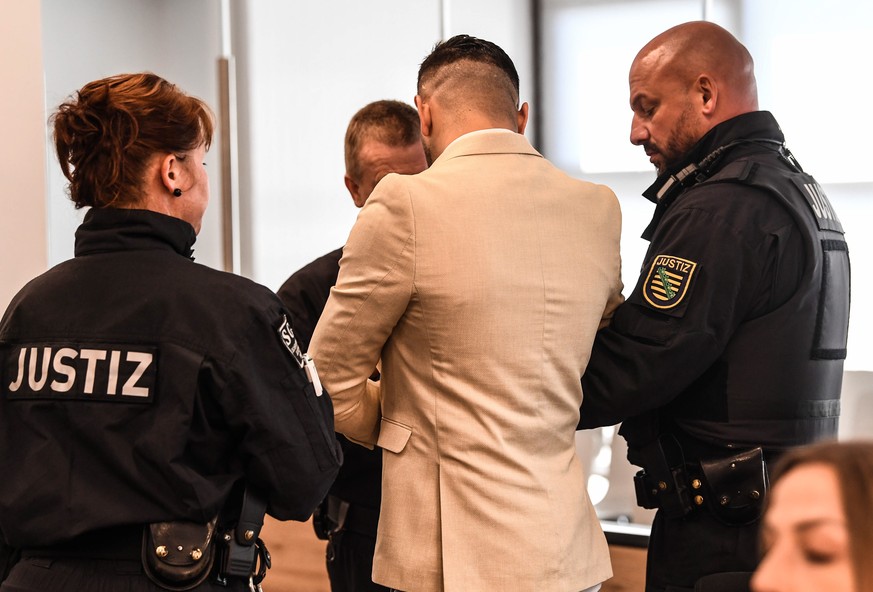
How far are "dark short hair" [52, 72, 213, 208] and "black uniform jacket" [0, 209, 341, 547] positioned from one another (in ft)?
0.16

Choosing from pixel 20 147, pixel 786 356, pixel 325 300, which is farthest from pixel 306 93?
pixel 786 356

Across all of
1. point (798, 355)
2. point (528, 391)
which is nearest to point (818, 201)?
point (798, 355)

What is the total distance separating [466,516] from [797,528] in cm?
98

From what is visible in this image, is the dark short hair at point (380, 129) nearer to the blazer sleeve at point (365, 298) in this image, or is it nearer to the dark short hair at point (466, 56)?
the dark short hair at point (466, 56)

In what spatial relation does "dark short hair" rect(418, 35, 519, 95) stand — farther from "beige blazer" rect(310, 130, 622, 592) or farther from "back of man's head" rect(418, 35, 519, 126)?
"beige blazer" rect(310, 130, 622, 592)

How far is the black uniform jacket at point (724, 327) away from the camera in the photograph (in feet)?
5.85

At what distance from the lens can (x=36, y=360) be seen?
1.48 meters

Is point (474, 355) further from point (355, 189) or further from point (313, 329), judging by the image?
point (355, 189)

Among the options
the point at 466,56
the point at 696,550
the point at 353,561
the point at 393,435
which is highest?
the point at 466,56

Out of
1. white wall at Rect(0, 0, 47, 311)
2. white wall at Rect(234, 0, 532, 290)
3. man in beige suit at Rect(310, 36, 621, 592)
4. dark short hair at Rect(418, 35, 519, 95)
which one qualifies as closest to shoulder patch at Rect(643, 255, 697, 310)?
man in beige suit at Rect(310, 36, 621, 592)

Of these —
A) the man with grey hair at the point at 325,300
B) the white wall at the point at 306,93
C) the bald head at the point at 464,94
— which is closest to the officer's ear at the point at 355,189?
the man with grey hair at the point at 325,300

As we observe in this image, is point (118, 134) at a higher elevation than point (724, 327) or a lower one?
higher

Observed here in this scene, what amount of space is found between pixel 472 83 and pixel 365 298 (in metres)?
0.43

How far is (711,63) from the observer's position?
204 centimetres
